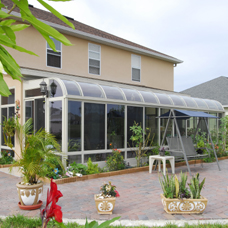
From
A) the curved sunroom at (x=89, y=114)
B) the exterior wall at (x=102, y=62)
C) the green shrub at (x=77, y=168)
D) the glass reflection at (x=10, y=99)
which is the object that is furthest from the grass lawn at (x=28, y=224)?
the exterior wall at (x=102, y=62)

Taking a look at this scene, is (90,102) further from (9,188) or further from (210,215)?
(210,215)

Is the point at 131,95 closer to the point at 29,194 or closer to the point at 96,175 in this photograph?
the point at 96,175

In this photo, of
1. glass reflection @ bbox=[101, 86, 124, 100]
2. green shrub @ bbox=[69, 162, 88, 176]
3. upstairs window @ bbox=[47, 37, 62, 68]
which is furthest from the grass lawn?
upstairs window @ bbox=[47, 37, 62, 68]

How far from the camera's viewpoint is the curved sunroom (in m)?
8.54

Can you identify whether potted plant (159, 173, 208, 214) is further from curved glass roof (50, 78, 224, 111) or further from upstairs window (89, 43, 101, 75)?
upstairs window (89, 43, 101, 75)

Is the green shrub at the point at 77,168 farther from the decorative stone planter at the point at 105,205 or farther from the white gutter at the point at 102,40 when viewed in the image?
the white gutter at the point at 102,40

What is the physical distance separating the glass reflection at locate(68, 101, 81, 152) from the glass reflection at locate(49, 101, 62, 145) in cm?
30

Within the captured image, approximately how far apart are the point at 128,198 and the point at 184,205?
1536 mm

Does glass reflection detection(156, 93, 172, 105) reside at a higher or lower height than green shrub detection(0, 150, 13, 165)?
higher

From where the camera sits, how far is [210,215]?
4.88 metres

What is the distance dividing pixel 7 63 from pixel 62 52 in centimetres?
1180

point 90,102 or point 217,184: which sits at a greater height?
point 90,102

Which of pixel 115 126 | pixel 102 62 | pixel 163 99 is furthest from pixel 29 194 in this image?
pixel 102 62

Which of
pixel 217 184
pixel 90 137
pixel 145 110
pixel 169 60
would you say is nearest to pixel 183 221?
pixel 217 184
